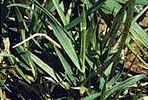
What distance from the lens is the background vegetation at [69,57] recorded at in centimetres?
95

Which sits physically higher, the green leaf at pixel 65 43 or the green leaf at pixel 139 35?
the green leaf at pixel 65 43

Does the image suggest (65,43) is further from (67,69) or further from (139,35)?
(139,35)

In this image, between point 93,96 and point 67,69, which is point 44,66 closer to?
point 67,69

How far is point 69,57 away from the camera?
994 millimetres

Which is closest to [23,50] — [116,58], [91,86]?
[91,86]

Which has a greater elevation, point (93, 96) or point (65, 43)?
point (65, 43)

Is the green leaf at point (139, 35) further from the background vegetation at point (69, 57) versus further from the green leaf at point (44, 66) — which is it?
the green leaf at point (44, 66)

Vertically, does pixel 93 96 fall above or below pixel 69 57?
below

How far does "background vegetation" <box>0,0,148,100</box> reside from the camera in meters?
0.95

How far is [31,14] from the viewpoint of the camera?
1.15 metres

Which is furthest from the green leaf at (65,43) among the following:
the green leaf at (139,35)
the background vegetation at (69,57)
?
the green leaf at (139,35)

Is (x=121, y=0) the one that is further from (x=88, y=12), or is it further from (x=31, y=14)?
(x=31, y=14)

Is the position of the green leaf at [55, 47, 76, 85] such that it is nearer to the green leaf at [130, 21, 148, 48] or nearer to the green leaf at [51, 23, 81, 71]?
the green leaf at [51, 23, 81, 71]

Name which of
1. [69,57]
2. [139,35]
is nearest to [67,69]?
[69,57]
